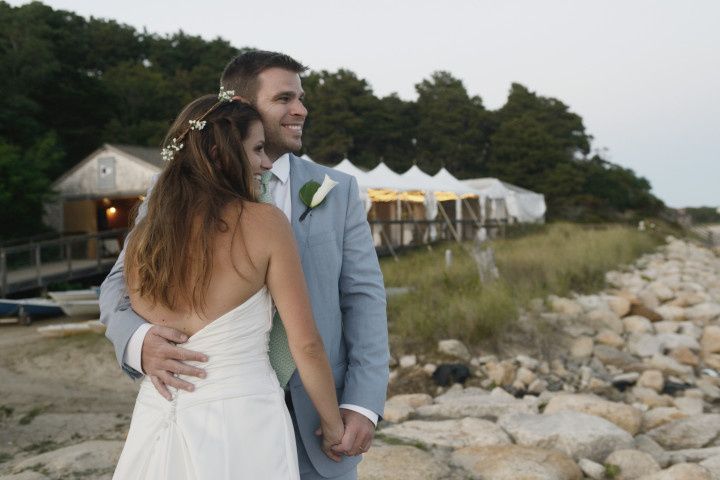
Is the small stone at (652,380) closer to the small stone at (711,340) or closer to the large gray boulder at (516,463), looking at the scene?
the small stone at (711,340)

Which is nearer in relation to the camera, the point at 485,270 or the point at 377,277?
the point at 377,277

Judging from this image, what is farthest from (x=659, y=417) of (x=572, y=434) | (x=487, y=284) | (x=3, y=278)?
(x=3, y=278)

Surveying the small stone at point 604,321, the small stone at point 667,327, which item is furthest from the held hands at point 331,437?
the small stone at point 667,327

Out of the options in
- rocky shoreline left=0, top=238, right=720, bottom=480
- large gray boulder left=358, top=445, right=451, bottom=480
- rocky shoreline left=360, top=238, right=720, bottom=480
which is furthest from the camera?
rocky shoreline left=360, top=238, right=720, bottom=480

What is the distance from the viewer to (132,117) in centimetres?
4022

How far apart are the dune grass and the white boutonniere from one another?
837 cm

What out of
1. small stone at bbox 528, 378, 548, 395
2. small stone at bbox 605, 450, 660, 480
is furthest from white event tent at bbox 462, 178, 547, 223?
small stone at bbox 605, 450, 660, 480

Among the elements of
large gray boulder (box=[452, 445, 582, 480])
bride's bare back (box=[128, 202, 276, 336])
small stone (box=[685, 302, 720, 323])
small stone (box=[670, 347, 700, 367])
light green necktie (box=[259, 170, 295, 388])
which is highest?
bride's bare back (box=[128, 202, 276, 336])

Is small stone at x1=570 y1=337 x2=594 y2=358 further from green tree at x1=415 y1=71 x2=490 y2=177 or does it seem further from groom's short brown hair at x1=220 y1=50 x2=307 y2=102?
green tree at x1=415 y1=71 x2=490 y2=177

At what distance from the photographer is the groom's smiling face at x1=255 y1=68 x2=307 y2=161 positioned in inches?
103

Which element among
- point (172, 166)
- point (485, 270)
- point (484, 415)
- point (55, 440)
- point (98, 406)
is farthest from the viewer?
point (485, 270)

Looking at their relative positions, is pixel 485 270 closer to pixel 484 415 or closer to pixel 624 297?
pixel 624 297

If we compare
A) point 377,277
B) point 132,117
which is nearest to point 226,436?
point 377,277

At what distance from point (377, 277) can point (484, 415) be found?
4887 millimetres
